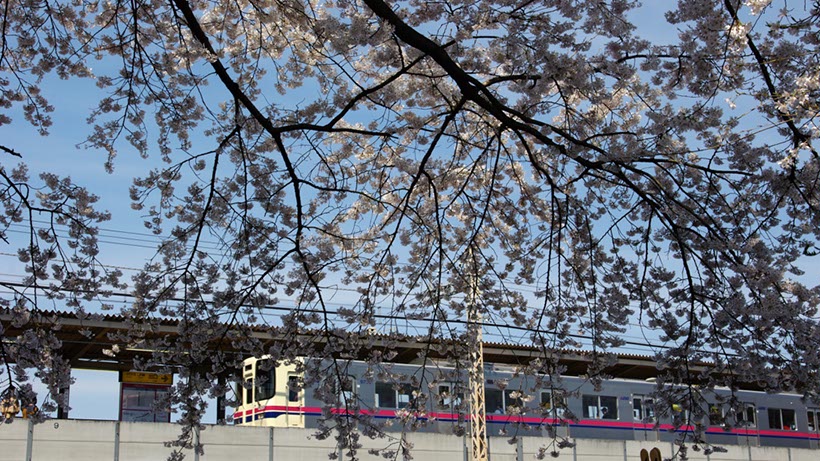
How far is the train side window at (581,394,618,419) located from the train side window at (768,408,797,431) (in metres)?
4.40

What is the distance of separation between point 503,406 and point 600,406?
2541 millimetres

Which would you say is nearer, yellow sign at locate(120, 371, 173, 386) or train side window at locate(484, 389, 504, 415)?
yellow sign at locate(120, 371, 173, 386)

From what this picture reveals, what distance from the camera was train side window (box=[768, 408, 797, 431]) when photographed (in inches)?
809

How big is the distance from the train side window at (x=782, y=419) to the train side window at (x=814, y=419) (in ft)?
2.49

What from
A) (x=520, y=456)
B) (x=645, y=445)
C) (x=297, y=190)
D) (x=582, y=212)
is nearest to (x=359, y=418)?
(x=297, y=190)

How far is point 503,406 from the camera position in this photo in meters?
17.5

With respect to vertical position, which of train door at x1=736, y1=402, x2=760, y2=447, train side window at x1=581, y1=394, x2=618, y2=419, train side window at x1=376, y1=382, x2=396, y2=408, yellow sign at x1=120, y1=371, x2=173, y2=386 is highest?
yellow sign at x1=120, y1=371, x2=173, y2=386

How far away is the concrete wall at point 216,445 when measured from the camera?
12562mm

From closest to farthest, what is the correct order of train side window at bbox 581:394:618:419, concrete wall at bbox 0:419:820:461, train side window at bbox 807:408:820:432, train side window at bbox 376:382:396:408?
1. concrete wall at bbox 0:419:820:461
2. train side window at bbox 376:382:396:408
3. train side window at bbox 581:394:618:419
4. train side window at bbox 807:408:820:432

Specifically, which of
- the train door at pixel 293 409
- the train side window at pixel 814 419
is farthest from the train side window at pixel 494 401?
the train side window at pixel 814 419

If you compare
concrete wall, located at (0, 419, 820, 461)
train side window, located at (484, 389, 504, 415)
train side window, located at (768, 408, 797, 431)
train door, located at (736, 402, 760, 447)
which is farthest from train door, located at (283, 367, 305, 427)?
train side window, located at (768, 408, 797, 431)

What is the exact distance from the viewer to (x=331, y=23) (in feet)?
17.9

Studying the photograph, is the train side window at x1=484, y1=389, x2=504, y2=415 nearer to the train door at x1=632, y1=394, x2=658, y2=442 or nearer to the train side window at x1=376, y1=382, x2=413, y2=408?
the train side window at x1=376, y1=382, x2=413, y2=408

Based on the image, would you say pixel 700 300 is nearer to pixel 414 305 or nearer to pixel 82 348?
pixel 414 305
